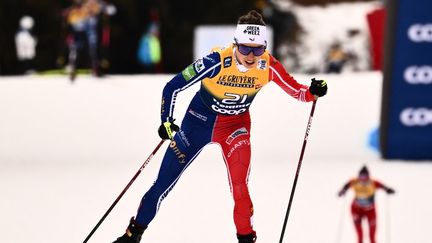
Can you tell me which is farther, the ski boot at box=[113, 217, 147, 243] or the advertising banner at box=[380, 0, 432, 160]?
→ the advertising banner at box=[380, 0, 432, 160]

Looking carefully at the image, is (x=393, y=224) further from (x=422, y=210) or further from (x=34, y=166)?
(x=34, y=166)

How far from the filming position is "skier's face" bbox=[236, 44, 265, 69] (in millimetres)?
4895

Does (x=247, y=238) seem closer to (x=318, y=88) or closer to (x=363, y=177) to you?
(x=318, y=88)

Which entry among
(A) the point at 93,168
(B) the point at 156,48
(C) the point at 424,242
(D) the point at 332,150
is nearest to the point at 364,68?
(B) the point at 156,48

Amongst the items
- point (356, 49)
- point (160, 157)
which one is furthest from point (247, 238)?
point (356, 49)

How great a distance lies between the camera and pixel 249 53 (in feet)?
16.2

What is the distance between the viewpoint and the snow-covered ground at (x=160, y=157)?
9492 mm

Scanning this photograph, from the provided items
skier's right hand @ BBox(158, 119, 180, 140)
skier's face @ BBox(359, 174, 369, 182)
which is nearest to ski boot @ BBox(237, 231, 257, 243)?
skier's right hand @ BBox(158, 119, 180, 140)

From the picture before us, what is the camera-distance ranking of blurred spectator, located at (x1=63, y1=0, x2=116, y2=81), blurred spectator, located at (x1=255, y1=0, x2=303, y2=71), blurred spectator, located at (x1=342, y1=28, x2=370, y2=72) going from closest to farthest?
1. blurred spectator, located at (x1=63, y1=0, x2=116, y2=81)
2. blurred spectator, located at (x1=255, y1=0, x2=303, y2=71)
3. blurred spectator, located at (x1=342, y1=28, x2=370, y2=72)

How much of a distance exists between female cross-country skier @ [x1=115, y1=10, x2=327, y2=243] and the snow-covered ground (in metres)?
3.55

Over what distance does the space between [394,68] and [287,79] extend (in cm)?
650

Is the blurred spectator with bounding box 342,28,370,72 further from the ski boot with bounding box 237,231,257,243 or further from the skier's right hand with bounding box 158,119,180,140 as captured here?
the skier's right hand with bounding box 158,119,180,140

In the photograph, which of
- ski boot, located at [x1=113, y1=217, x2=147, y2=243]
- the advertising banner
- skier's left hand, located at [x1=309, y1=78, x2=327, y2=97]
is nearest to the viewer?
skier's left hand, located at [x1=309, y1=78, x2=327, y2=97]

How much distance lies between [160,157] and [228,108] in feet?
21.6
